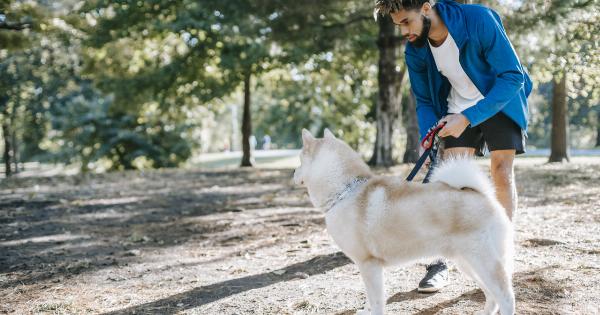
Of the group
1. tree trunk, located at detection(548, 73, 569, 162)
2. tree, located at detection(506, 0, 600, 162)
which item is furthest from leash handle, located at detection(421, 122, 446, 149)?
tree trunk, located at detection(548, 73, 569, 162)

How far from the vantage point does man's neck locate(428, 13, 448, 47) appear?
297 cm

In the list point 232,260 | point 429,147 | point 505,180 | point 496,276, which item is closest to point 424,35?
point 429,147

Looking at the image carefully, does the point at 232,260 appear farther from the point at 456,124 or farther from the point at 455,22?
the point at 455,22

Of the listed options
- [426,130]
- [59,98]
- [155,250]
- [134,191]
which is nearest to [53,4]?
[134,191]

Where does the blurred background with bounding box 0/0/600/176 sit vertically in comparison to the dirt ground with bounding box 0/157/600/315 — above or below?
above

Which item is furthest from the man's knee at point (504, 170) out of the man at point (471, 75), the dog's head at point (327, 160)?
the dog's head at point (327, 160)

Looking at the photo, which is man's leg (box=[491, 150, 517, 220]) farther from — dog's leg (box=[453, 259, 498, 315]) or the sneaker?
the sneaker

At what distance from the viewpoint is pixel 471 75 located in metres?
3.01

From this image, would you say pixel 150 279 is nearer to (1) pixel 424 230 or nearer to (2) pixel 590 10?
(1) pixel 424 230

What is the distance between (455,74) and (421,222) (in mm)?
1087

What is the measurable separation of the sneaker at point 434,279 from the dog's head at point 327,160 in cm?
106

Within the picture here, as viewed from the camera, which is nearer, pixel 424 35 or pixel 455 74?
pixel 424 35

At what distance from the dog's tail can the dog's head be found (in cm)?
48

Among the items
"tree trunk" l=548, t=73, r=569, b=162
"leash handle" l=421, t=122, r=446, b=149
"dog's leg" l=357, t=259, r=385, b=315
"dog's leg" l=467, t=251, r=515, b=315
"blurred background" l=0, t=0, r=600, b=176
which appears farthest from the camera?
"tree trunk" l=548, t=73, r=569, b=162
